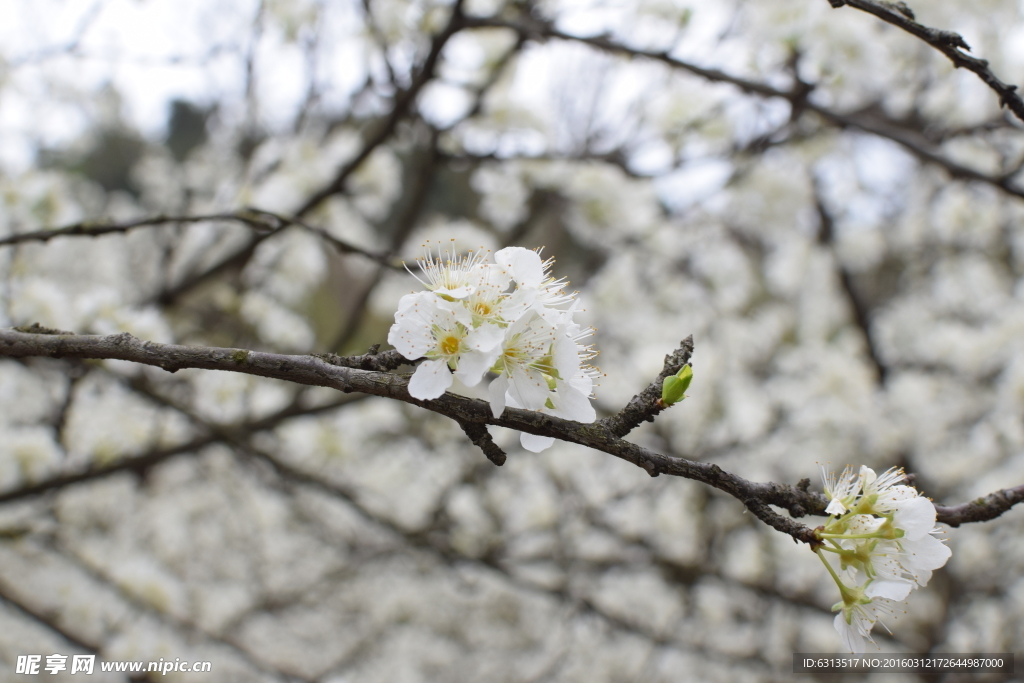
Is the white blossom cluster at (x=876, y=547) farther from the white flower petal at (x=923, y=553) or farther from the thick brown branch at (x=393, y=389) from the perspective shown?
the thick brown branch at (x=393, y=389)

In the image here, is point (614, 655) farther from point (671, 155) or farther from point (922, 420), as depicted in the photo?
point (671, 155)

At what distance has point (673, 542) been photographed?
4336mm

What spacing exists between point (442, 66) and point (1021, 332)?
3.68m

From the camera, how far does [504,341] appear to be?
92 cm

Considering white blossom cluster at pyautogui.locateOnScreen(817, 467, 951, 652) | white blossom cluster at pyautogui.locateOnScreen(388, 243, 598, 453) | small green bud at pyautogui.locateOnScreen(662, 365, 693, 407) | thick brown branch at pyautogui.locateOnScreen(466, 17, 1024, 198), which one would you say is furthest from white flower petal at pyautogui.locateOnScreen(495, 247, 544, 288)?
thick brown branch at pyautogui.locateOnScreen(466, 17, 1024, 198)

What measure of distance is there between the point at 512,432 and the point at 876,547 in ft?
10.3

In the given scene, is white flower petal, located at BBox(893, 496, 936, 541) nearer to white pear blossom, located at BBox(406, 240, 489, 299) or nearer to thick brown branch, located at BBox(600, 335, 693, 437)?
thick brown branch, located at BBox(600, 335, 693, 437)

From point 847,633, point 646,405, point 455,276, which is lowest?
point 847,633

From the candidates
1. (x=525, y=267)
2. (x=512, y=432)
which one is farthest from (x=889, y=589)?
(x=512, y=432)

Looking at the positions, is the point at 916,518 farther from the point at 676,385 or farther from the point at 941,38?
the point at 941,38

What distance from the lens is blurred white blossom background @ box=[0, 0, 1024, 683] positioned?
2883 millimetres

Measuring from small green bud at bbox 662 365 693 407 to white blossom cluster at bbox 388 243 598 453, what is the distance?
0.35 ft

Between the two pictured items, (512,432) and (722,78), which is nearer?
(722,78)

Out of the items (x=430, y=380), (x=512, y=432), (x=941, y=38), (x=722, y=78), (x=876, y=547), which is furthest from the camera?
(x=512, y=432)
